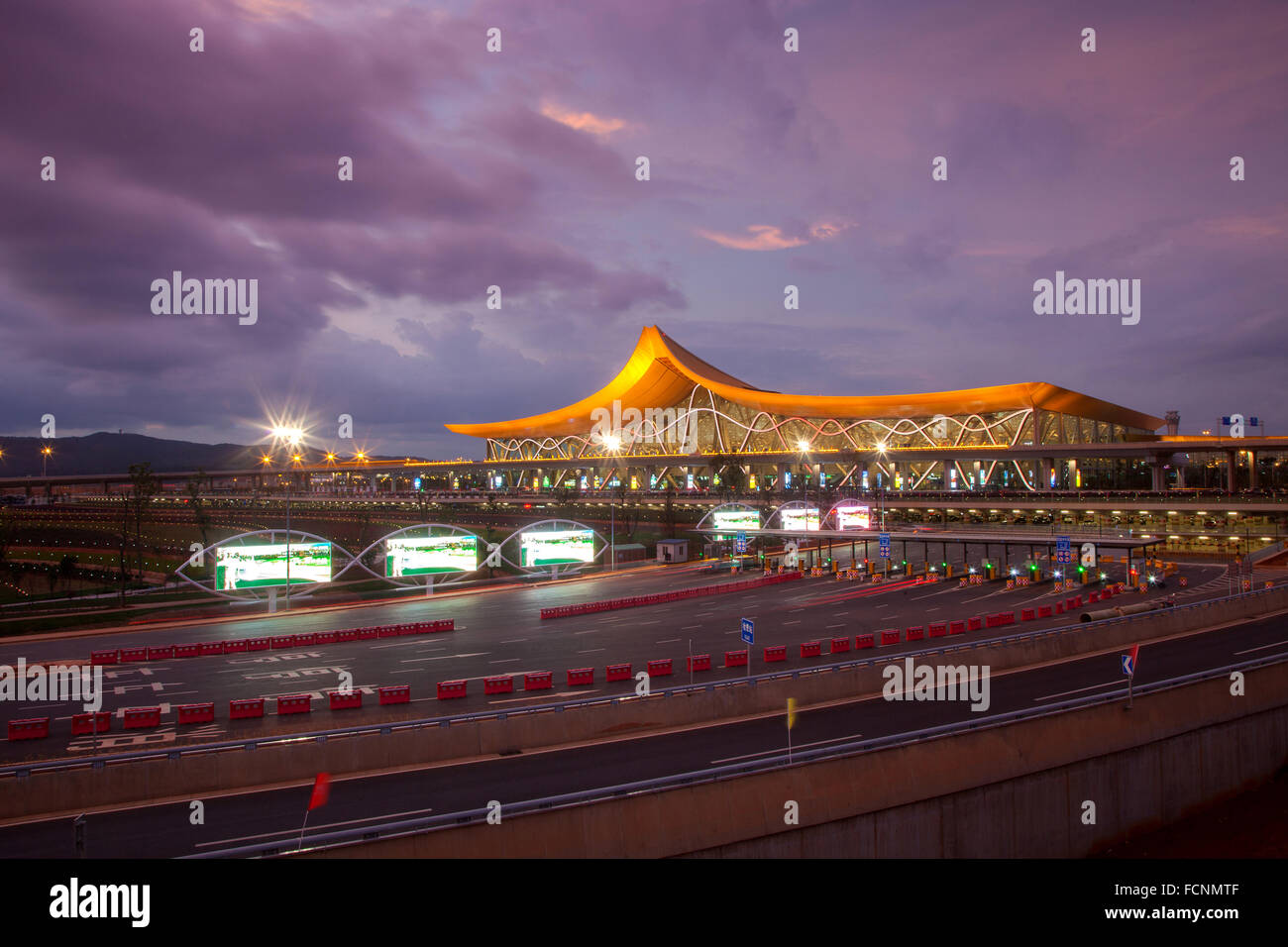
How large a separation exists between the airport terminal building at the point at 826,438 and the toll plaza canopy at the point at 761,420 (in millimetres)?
190

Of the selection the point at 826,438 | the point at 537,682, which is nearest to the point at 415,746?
the point at 537,682

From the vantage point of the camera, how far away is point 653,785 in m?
11.1

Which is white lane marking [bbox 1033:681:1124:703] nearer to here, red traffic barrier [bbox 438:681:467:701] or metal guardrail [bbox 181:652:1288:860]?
metal guardrail [bbox 181:652:1288:860]

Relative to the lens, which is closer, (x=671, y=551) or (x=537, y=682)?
(x=537, y=682)

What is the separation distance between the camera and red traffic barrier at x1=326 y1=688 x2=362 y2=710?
19.2 m

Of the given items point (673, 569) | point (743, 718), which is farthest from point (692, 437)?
point (743, 718)

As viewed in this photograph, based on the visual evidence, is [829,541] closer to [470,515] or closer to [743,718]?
[470,515]

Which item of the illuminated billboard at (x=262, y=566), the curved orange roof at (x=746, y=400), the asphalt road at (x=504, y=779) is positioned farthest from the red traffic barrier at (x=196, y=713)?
the curved orange roof at (x=746, y=400)

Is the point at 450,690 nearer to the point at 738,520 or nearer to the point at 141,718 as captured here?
the point at 141,718

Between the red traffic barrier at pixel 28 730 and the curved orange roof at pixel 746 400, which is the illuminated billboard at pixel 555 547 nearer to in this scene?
the red traffic barrier at pixel 28 730

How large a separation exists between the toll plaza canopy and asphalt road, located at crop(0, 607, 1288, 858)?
222 feet

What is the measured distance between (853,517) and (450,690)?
36.6 metres

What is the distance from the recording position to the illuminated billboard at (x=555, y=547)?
43969 millimetres
